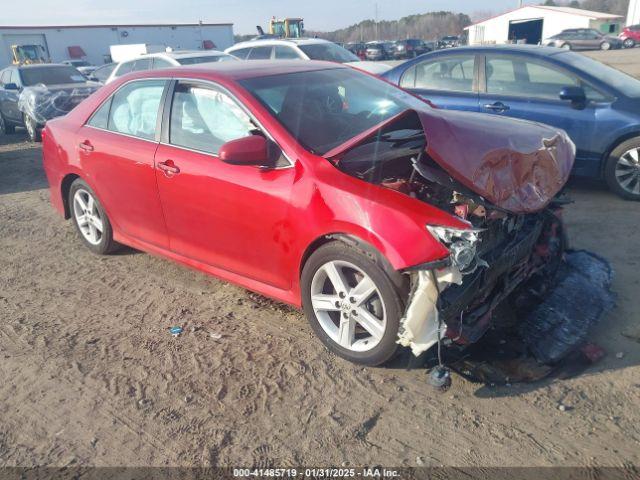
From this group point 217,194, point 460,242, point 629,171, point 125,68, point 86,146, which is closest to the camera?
point 460,242

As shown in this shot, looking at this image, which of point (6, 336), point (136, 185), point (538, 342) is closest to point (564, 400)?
point (538, 342)

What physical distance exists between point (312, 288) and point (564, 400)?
153 centimetres

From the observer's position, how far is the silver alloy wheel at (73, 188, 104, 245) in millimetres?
4930

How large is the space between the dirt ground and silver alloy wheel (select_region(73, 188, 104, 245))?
817mm

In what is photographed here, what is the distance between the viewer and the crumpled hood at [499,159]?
2.92m

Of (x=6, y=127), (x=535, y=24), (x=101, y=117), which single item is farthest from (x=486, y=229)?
(x=535, y=24)

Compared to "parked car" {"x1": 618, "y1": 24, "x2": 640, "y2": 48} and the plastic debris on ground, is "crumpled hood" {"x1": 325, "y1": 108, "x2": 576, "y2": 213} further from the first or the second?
"parked car" {"x1": 618, "y1": 24, "x2": 640, "y2": 48}

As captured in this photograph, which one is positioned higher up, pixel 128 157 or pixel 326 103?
pixel 326 103

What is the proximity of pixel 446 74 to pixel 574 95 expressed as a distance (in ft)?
5.54

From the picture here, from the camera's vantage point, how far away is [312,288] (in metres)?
3.29

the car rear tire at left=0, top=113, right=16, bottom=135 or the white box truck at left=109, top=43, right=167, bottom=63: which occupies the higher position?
the white box truck at left=109, top=43, right=167, bottom=63

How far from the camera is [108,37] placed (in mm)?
45562

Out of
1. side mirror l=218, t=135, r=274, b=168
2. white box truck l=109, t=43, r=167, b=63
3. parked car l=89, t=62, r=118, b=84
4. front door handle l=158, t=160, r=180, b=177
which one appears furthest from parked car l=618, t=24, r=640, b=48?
side mirror l=218, t=135, r=274, b=168

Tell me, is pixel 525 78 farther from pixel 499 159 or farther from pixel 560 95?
pixel 499 159
